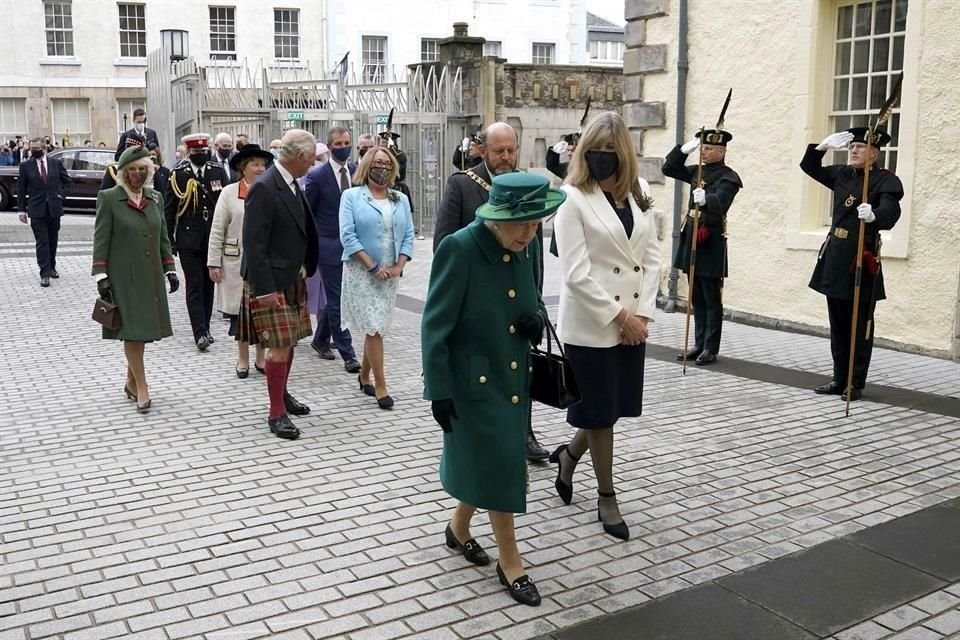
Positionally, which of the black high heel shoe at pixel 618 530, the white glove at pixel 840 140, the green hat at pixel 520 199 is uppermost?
the white glove at pixel 840 140

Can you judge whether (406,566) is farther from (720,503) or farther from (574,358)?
(720,503)

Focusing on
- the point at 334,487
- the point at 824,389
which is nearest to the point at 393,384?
the point at 334,487

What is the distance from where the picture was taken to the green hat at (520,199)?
158 inches

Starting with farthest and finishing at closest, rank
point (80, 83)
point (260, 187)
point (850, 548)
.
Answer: point (80, 83) → point (260, 187) → point (850, 548)

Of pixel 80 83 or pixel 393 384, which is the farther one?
pixel 80 83

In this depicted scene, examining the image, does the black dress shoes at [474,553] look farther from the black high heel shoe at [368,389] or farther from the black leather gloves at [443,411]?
the black high heel shoe at [368,389]

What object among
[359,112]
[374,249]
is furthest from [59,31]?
[374,249]

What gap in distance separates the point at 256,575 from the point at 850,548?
277cm

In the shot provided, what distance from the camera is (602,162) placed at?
4.74 metres

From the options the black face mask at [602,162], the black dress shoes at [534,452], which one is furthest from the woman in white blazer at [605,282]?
the black dress shoes at [534,452]

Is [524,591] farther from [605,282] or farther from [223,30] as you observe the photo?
[223,30]

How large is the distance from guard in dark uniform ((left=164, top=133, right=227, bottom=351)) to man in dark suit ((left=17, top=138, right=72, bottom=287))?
16.5ft

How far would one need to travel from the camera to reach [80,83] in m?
33.8

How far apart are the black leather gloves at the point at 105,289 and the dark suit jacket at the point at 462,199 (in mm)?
2699
